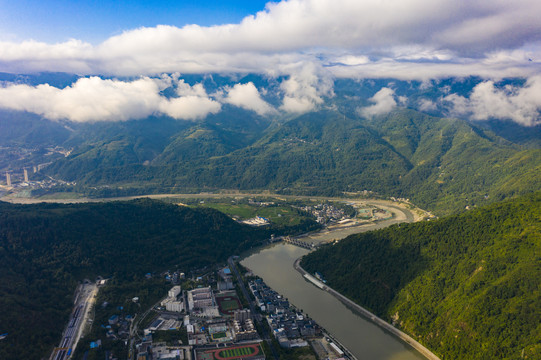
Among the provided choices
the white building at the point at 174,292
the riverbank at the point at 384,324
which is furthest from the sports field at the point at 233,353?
the riverbank at the point at 384,324

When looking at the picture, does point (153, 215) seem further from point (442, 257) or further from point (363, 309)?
point (442, 257)

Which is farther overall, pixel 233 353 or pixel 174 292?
pixel 174 292

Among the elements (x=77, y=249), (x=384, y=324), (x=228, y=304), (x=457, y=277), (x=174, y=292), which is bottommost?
(x=384, y=324)

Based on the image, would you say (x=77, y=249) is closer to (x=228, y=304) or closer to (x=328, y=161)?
(x=228, y=304)

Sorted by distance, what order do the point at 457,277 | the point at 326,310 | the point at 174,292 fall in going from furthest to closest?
the point at 174,292, the point at 326,310, the point at 457,277

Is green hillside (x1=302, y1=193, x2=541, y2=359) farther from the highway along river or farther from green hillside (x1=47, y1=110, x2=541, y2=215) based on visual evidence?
green hillside (x1=47, y1=110, x2=541, y2=215)

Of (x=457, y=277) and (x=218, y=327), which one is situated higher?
(x=457, y=277)

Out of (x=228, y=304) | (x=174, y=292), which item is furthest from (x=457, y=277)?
(x=174, y=292)
